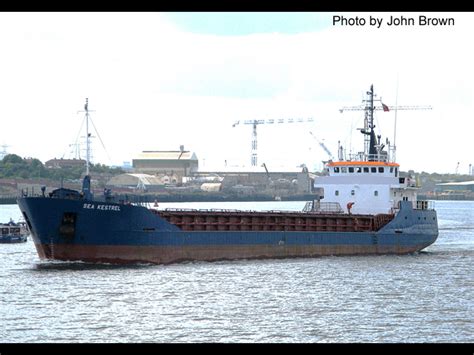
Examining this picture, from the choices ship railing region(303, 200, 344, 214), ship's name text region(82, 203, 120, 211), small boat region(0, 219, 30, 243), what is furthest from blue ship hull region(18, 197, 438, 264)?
small boat region(0, 219, 30, 243)

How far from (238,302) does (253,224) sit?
14041 millimetres

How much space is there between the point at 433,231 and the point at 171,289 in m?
22.4

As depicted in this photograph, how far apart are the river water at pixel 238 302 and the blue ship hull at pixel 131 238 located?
0.74 metres

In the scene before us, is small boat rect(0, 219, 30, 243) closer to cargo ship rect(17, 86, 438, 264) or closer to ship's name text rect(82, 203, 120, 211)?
cargo ship rect(17, 86, 438, 264)

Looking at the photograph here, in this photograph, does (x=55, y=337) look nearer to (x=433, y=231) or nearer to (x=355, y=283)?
(x=355, y=283)

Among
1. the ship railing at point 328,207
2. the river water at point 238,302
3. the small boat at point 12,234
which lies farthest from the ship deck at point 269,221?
the small boat at point 12,234

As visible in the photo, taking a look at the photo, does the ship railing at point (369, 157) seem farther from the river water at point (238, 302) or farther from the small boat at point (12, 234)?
the small boat at point (12, 234)

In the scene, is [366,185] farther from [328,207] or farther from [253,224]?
[253,224]

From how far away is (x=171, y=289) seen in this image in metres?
31.5

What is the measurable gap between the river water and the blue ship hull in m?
0.74

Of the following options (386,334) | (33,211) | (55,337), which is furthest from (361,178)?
(55,337)

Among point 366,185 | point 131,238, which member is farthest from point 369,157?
point 131,238

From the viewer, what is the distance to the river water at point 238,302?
2419 centimetres

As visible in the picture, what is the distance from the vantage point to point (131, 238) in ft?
126
